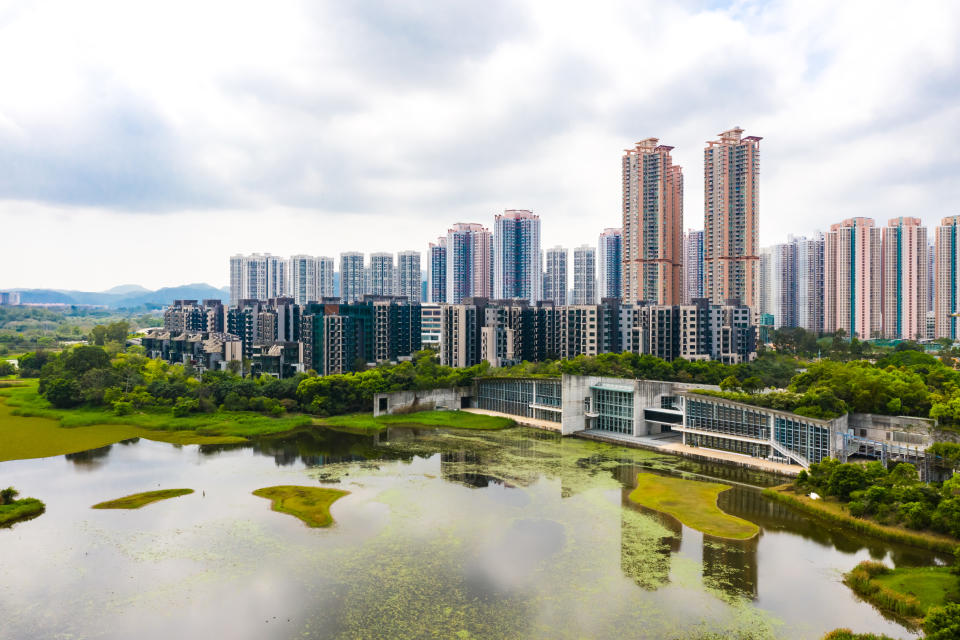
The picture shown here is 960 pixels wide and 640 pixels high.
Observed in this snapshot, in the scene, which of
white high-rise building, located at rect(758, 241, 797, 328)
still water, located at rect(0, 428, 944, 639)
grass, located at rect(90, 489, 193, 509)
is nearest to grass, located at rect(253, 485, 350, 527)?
still water, located at rect(0, 428, 944, 639)

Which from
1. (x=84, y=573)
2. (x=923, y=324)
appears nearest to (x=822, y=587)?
(x=84, y=573)

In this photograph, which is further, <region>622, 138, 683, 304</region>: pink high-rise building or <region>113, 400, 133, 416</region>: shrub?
<region>622, 138, 683, 304</region>: pink high-rise building

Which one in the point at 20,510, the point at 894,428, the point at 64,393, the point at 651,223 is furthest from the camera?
the point at 651,223

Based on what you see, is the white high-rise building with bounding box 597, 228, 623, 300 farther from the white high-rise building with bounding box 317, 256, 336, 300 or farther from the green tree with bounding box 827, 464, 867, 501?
the green tree with bounding box 827, 464, 867, 501

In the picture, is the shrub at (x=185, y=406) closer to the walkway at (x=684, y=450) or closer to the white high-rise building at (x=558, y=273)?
the walkway at (x=684, y=450)

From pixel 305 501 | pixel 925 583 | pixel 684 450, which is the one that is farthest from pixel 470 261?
pixel 925 583

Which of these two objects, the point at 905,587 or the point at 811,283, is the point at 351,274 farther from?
the point at 905,587

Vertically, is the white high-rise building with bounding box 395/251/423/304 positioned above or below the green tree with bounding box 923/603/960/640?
above
